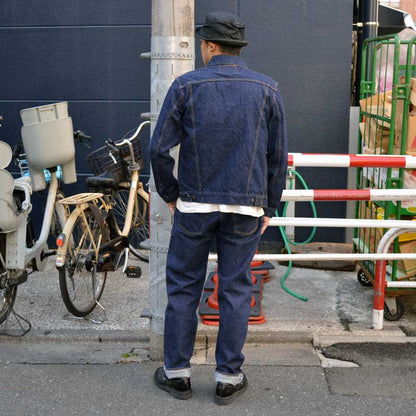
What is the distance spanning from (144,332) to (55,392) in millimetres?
928

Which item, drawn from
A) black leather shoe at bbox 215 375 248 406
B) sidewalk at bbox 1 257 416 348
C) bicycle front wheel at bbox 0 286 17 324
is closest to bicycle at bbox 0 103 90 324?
bicycle front wheel at bbox 0 286 17 324

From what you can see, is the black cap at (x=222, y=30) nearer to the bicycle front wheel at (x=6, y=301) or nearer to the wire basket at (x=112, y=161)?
the bicycle front wheel at (x=6, y=301)

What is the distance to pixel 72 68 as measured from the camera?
6.54 m

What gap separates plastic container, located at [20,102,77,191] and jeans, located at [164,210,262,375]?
159 cm

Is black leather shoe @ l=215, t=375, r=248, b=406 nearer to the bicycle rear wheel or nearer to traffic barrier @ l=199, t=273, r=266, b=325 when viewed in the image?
traffic barrier @ l=199, t=273, r=266, b=325

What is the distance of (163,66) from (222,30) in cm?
58

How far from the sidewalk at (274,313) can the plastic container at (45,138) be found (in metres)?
0.97

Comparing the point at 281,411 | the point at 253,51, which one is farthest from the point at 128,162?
the point at 281,411

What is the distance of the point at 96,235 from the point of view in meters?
5.05

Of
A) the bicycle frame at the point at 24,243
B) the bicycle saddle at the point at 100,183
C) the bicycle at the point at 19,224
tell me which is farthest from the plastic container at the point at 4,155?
the bicycle saddle at the point at 100,183

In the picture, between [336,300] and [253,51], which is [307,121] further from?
[336,300]

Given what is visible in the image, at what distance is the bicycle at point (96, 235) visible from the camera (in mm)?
4754

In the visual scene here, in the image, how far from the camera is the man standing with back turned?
333cm

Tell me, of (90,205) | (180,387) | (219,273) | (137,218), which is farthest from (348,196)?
(137,218)
